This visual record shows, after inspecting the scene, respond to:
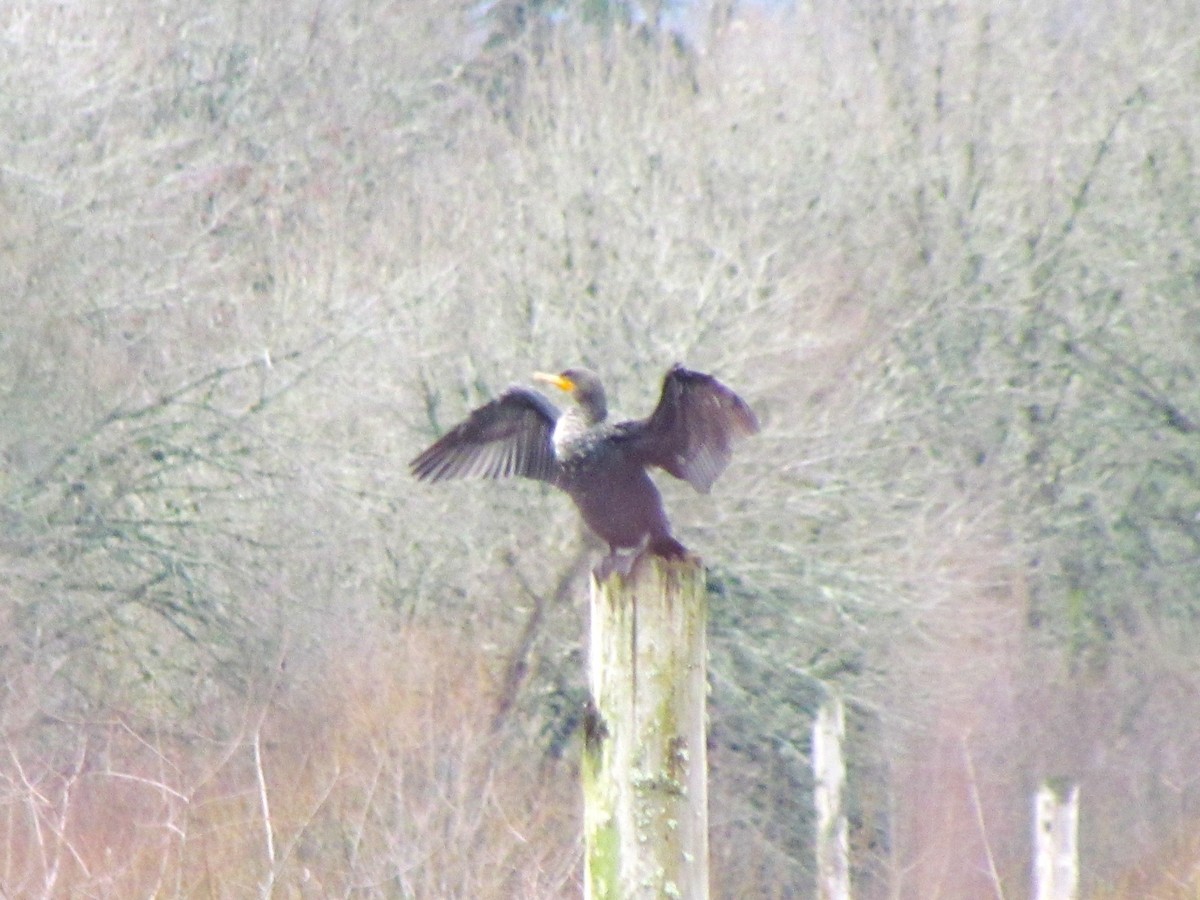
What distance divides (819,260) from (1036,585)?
333cm

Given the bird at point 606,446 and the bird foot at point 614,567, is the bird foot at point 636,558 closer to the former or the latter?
the bird foot at point 614,567

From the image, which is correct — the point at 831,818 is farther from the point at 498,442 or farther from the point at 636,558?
the point at 636,558

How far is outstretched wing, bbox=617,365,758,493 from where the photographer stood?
14.5 feet

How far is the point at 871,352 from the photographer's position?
12.5m

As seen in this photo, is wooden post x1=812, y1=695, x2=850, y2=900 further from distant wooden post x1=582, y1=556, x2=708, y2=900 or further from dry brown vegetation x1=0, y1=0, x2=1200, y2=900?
distant wooden post x1=582, y1=556, x2=708, y2=900

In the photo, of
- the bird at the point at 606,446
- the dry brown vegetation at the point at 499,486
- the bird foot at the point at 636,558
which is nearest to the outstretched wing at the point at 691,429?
the bird at the point at 606,446

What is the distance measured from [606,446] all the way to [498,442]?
0.45 m

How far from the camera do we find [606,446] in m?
4.75

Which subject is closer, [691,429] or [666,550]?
[666,550]

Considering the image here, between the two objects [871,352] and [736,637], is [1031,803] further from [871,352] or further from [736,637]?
[871,352]

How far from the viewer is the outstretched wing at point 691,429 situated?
4.41 meters

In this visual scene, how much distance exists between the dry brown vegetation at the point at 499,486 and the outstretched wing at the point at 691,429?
14.6 feet

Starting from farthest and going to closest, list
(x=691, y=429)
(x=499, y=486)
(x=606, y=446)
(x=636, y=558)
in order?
Answer: 1. (x=499, y=486)
2. (x=606, y=446)
3. (x=691, y=429)
4. (x=636, y=558)

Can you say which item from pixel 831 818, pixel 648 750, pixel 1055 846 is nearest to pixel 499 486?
pixel 831 818
